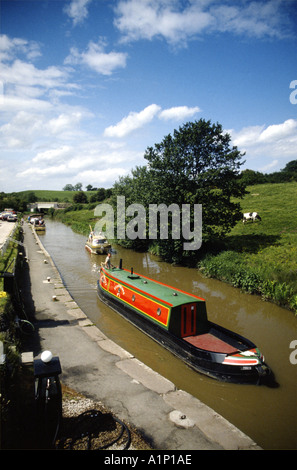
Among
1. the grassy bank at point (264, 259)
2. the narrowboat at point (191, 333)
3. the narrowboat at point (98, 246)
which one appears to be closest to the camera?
the narrowboat at point (191, 333)

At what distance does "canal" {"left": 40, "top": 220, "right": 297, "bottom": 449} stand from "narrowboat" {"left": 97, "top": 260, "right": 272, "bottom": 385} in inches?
13.5

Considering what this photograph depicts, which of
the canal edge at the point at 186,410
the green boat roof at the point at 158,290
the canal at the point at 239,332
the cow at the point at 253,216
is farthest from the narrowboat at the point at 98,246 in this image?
the canal edge at the point at 186,410

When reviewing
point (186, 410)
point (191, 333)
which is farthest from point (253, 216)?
point (186, 410)

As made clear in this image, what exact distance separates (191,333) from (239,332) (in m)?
3.20

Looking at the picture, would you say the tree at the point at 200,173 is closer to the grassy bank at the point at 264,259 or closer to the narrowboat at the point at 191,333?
the grassy bank at the point at 264,259

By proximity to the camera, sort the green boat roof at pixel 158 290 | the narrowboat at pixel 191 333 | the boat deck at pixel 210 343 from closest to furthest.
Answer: the narrowboat at pixel 191 333 → the boat deck at pixel 210 343 → the green boat roof at pixel 158 290

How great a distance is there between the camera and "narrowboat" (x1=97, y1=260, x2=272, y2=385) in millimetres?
8047

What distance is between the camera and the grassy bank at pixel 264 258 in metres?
14.2

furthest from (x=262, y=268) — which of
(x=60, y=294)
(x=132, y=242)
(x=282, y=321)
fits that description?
(x=132, y=242)

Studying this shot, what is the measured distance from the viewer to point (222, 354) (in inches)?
321

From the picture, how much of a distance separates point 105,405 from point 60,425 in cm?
117

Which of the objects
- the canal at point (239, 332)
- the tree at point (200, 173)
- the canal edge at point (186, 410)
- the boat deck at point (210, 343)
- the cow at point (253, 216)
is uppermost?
the tree at point (200, 173)

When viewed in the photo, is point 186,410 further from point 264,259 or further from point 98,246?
point 98,246

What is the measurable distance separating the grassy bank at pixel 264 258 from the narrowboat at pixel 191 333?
5792mm
